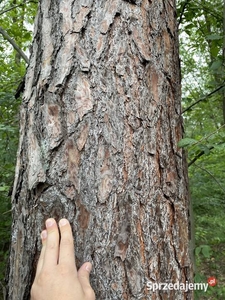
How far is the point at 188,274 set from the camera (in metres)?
1.13

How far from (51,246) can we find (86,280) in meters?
0.15

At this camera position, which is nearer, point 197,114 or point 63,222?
point 63,222

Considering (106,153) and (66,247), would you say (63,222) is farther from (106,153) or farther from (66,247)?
(106,153)

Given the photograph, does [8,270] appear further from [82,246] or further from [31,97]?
[31,97]

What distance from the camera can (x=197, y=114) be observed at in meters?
4.84

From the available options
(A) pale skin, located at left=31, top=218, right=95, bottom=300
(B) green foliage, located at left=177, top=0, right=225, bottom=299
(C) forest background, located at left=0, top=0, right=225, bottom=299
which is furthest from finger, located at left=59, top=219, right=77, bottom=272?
(B) green foliage, located at left=177, top=0, right=225, bottom=299

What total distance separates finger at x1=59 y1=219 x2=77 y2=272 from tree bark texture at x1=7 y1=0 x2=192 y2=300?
1.2 inches

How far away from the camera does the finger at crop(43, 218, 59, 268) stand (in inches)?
38.0

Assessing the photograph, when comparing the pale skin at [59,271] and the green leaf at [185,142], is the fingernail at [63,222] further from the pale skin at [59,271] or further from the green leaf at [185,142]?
the green leaf at [185,142]

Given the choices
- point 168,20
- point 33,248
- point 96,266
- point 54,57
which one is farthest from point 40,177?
point 168,20

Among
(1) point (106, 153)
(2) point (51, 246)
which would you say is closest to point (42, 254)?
(2) point (51, 246)

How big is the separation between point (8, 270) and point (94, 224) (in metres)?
0.44

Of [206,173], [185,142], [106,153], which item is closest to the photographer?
[106,153]

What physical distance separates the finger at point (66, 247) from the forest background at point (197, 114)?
0.52 meters
